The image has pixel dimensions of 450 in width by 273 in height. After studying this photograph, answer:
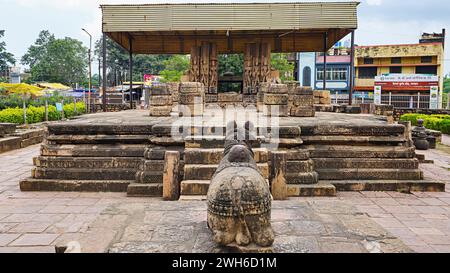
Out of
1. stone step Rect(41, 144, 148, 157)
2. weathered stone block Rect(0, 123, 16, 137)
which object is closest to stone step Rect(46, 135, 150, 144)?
stone step Rect(41, 144, 148, 157)

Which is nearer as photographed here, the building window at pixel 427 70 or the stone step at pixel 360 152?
the stone step at pixel 360 152

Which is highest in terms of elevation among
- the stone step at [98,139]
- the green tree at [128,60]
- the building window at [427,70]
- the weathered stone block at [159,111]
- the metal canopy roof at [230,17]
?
the green tree at [128,60]

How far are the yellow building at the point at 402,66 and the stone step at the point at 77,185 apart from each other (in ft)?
93.7

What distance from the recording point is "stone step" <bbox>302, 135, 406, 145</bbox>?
22.9 feet

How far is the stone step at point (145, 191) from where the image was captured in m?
6.06

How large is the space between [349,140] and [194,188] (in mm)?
3107

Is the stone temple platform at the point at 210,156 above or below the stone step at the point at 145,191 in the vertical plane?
above

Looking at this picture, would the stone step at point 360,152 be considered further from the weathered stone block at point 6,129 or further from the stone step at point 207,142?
the weathered stone block at point 6,129

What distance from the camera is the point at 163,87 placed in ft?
33.9

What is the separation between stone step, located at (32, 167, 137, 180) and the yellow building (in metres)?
28.3

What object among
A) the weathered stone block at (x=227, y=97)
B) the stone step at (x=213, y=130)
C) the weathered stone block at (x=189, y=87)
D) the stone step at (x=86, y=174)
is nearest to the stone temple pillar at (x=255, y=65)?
the weathered stone block at (x=227, y=97)
